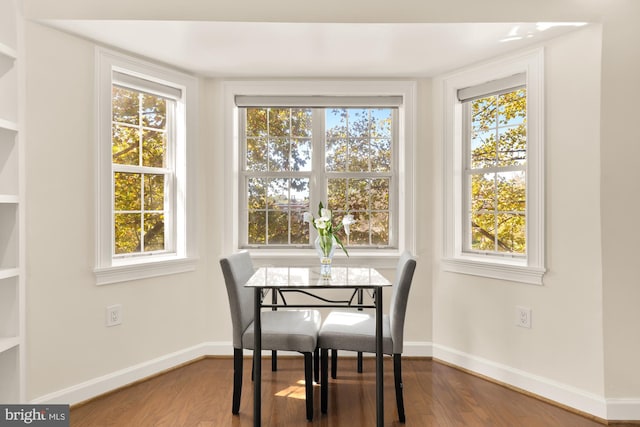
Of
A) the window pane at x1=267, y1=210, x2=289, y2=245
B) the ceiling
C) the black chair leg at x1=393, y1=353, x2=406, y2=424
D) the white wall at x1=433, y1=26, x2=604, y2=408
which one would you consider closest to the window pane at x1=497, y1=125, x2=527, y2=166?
the white wall at x1=433, y1=26, x2=604, y2=408

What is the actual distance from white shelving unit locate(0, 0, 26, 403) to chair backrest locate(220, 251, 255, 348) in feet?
3.77

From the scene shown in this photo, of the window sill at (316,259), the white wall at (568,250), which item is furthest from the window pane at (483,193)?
the window sill at (316,259)

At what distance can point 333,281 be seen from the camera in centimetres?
235

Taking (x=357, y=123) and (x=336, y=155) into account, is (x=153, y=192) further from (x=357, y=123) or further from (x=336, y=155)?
(x=357, y=123)

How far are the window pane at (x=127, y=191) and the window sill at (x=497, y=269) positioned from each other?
2.44 m

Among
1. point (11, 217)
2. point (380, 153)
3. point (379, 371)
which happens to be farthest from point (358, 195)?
point (11, 217)

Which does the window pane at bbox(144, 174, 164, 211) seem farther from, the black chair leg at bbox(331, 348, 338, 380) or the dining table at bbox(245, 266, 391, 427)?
the black chair leg at bbox(331, 348, 338, 380)

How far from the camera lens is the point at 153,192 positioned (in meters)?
3.17

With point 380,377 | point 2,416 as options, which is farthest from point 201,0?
point 2,416

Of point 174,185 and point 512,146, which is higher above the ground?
point 512,146

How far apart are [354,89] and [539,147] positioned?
1.47 m

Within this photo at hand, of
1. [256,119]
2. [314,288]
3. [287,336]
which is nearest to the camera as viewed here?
[314,288]

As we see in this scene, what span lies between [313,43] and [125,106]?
147 centimetres

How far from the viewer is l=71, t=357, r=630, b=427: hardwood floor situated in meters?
2.33
